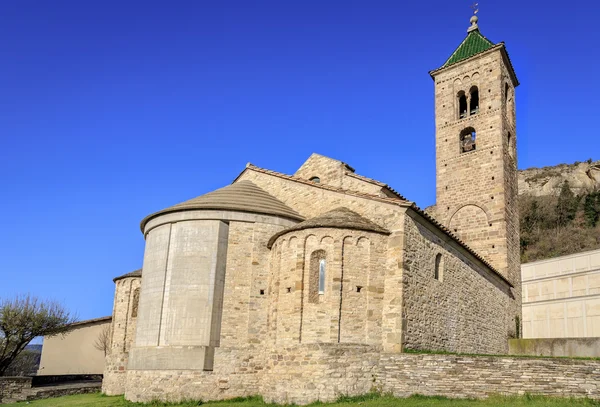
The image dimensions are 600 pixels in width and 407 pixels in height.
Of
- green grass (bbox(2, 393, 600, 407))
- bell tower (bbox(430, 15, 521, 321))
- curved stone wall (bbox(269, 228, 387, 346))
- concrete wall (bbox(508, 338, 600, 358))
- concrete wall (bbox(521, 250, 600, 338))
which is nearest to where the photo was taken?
green grass (bbox(2, 393, 600, 407))

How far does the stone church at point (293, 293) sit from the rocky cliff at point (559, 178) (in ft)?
239

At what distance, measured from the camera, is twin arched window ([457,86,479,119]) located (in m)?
28.8

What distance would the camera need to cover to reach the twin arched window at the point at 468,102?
94.5 feet

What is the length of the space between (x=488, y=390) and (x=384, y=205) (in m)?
6.17

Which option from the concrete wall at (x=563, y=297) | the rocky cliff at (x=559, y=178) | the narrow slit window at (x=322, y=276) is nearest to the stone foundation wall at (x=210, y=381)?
the narrow slit window at (x=322, y=276)

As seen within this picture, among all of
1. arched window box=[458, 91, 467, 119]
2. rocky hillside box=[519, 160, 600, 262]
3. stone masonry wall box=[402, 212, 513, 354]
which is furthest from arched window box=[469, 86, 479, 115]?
rocky hillside box=[519, 160, 600, 262]

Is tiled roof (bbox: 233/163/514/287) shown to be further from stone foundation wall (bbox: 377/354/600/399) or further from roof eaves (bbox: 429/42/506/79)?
roof eaves (bbox: 429/42/506/79)

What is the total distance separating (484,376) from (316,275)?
531 centimetres

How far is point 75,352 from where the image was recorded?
3166cm

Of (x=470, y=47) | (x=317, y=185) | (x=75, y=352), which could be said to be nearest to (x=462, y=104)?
(x=470, y=47)

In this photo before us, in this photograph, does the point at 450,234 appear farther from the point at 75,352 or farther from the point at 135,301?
the point at 75,352

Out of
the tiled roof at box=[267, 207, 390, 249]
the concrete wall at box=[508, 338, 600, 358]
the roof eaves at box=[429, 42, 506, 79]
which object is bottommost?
the concrete wall at box=[508, 338, 600, 358]

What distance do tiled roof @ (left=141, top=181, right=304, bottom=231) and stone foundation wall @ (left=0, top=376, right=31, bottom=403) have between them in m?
9.29

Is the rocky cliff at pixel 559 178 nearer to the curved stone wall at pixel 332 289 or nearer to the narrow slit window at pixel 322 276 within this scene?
the curved stone wall at pixel 332 289
